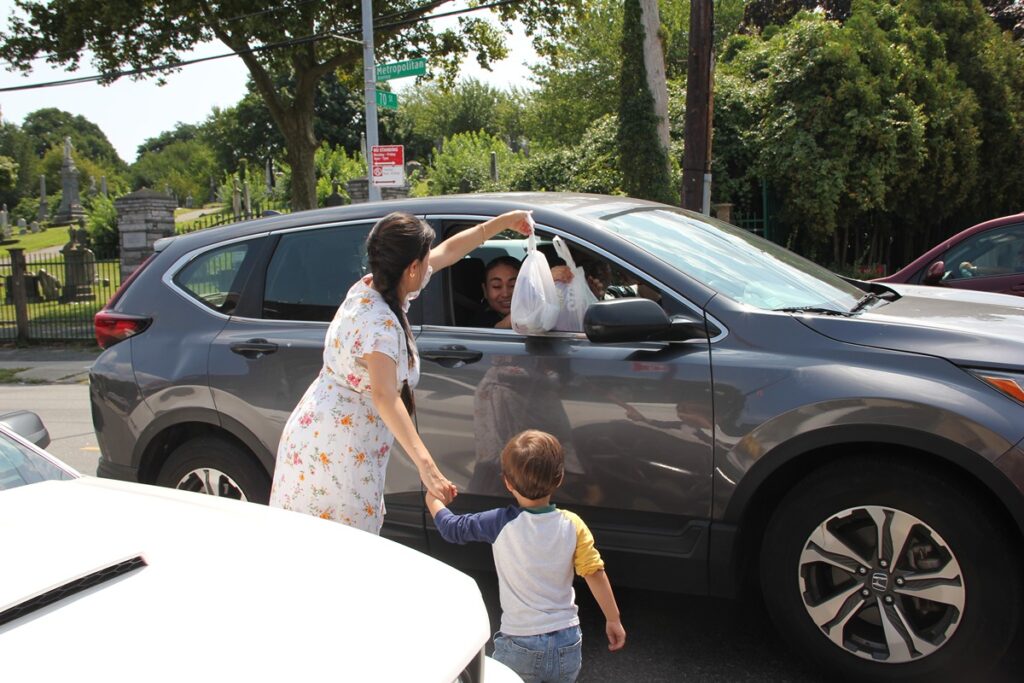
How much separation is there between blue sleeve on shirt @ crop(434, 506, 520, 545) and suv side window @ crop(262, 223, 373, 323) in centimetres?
154

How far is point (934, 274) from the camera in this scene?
24.4ft

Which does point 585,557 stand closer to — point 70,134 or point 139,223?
point 139,223

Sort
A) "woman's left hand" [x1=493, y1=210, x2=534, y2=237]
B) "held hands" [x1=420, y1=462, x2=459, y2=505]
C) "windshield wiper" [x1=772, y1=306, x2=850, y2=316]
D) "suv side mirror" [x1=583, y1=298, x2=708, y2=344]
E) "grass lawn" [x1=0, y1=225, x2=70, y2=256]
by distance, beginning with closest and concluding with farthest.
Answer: "held hands" [x1=420, y1=462, x2=459, y2=505] → "suv side mirror" [x1=583, y1=298, x2=708, y2=344] → "windshield wiper" [x1=772, y1=306, x2=850, y2=316] → "woman's left hand" [x1=493, y1=210, x2=534, y2=237] → "grass lawn" [x1=0, y1=225, x2=70, y2=256]

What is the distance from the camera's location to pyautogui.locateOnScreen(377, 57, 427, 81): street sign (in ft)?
50.5

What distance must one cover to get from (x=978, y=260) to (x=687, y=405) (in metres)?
5.62

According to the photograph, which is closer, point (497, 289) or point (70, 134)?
point (497, 289)

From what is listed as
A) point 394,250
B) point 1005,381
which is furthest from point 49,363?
point 1005,381

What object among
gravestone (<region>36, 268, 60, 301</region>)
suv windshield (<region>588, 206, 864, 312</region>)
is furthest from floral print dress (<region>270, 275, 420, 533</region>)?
gravestone (<region>36, 268, 60, 301</region>)

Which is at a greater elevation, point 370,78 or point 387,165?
point 370,78

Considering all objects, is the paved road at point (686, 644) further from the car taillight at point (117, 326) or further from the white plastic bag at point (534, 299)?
the car taillight at point (117, 326)

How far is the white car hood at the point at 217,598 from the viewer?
5.03 feet

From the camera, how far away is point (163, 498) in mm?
2371

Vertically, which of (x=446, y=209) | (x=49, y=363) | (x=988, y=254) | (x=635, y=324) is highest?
(x=446, y=209)

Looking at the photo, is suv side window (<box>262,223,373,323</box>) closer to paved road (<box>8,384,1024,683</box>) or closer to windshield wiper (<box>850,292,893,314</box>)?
paved road (<box>8,384,1024,683</box>)
